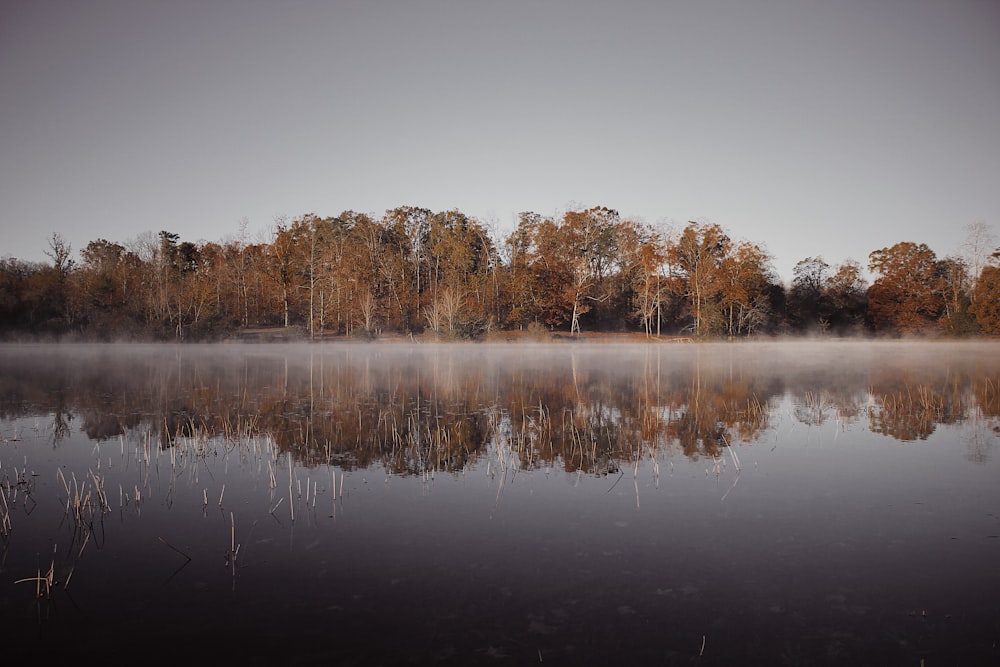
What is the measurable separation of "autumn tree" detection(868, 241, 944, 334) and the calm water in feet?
222

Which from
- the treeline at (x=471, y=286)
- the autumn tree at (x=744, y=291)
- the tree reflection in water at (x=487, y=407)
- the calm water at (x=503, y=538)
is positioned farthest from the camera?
the autumn tree at (x=744, y=291)

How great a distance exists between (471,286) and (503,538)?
2459 inches

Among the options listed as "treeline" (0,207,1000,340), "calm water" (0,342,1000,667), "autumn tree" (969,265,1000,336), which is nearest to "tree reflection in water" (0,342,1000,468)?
"calm water" (0,342,1000,667)

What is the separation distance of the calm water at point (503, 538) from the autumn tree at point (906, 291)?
2670 inches

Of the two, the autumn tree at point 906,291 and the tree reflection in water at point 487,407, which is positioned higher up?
the autumn tree at point 906,291

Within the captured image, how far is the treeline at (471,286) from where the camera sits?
58.7 meters

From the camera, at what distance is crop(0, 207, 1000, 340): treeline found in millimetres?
58688

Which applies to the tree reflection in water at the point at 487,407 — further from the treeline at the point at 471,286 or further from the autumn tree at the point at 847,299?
the autumn tree at the point at 847,299

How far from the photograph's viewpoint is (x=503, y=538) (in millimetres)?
6371

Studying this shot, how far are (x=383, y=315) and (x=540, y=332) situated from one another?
17870 mm

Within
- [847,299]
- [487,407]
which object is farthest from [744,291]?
[487,407]

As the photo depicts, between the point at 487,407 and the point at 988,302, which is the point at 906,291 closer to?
the point at 988,302

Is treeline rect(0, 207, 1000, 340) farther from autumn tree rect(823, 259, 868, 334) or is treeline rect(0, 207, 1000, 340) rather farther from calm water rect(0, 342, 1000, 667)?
calm water rect(0, 342, 1000, 667)

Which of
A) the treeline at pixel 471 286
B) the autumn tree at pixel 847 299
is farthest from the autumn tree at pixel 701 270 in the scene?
the autumn tree at pixel 847 299
